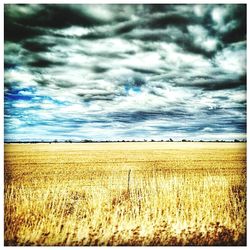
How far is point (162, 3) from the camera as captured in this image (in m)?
4.52

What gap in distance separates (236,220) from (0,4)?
460 centimetres

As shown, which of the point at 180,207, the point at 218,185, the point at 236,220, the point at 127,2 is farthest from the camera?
the point at 218,185

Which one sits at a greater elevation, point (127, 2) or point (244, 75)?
point (127, 2)

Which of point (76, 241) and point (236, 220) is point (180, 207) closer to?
point (236, 220)

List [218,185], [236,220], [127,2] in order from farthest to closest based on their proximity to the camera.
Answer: [218,185]
[236,220]
[127,2]

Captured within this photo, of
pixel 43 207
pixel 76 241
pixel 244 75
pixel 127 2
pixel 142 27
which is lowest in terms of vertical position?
pixel 76 241

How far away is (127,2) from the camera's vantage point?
14.8 ft

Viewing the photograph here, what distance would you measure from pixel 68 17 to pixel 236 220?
3.83 m

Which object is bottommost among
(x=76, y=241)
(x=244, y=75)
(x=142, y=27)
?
(x=76, y=241)

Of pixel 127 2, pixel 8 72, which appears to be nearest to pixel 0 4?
pixel 8 72

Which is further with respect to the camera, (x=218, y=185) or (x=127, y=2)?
(x=218, y=185)

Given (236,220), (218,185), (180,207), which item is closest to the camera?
(236,220)

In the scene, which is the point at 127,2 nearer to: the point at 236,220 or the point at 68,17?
the point at 68,17

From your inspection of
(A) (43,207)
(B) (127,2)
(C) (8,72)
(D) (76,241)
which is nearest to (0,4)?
(C) (8,72)
